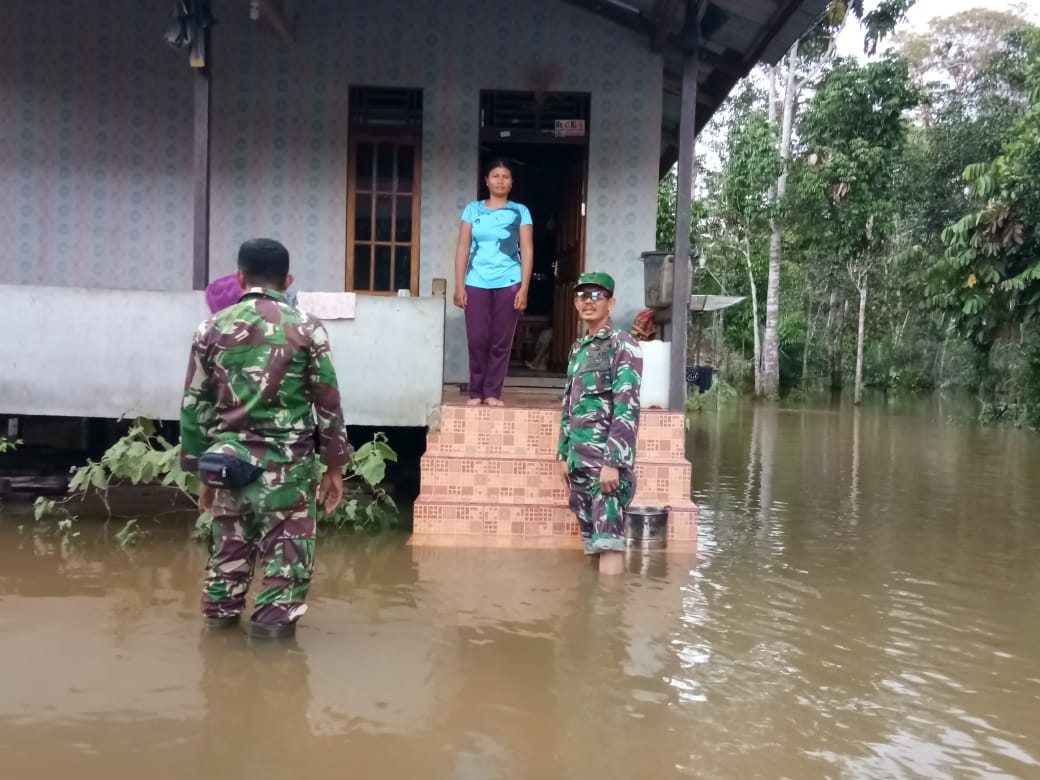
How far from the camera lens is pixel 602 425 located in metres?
4.95

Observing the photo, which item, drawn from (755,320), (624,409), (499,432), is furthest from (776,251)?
(624,409)

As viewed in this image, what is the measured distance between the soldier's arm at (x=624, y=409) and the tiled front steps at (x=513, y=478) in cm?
92

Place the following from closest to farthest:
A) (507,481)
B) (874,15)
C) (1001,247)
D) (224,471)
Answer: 1. (224,471)
2. (507,481)
3. (1001,247)
4. (874,15)

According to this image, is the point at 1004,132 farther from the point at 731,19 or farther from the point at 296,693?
the point at 296,693

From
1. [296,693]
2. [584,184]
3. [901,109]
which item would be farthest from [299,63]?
[901,109]

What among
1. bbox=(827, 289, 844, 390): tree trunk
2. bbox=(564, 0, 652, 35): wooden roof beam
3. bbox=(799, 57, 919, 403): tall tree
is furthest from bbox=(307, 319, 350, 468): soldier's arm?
bbox=(827, 289, 844, 390): tree trunk

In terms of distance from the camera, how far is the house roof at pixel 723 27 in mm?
6414

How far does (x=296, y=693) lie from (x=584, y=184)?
5582 mm

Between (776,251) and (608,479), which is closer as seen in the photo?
(608,479)

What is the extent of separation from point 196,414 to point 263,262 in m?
0.64

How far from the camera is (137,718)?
289 cm

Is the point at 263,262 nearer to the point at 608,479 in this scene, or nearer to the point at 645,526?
the point at 608,479

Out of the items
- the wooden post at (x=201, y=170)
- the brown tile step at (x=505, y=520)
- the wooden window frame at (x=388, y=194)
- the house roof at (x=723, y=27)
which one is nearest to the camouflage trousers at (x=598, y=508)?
the brown tile step at (x=505, y=520)

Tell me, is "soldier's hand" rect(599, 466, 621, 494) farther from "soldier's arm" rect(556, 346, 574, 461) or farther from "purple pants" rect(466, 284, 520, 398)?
"purple pants" rect(466, 284, 520, 398)
